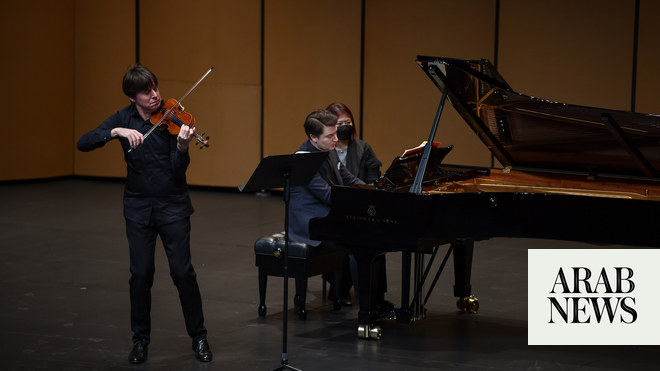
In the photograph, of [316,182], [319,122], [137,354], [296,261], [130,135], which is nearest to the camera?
[130,135]

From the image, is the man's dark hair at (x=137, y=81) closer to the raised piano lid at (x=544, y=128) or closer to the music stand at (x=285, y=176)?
the music stand at (x=285, y=176)

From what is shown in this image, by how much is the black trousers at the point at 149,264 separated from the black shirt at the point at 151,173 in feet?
0.17

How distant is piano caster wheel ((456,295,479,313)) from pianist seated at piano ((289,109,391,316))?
460 millimetres

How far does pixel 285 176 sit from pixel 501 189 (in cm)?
153

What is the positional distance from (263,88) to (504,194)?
19.7ft

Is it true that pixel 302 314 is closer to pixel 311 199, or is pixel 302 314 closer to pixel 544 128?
pixel 311 199

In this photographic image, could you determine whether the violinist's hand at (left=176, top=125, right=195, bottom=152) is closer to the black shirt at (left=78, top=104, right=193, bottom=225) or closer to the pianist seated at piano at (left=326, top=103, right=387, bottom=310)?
the black shirt at (left=78, top=104, right=193, bottom=225)

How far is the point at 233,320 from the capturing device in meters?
5.25

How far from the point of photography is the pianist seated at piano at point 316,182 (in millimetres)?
4840

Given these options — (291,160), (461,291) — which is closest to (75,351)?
(291,160)

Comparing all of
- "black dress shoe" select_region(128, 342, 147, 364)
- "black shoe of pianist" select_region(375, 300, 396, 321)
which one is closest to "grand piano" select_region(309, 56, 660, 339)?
"black shoe of pianist" select_region(375, 300, 396, 321)

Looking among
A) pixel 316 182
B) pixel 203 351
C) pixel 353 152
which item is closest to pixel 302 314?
pixel 316 182

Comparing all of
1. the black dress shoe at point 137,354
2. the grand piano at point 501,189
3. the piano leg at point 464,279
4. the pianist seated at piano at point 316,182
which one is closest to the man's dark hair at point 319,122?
→ the pianist seated at piano at point 316,182

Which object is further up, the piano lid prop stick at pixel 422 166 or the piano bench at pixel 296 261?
the piano lid prop stick at pixel 422 166
